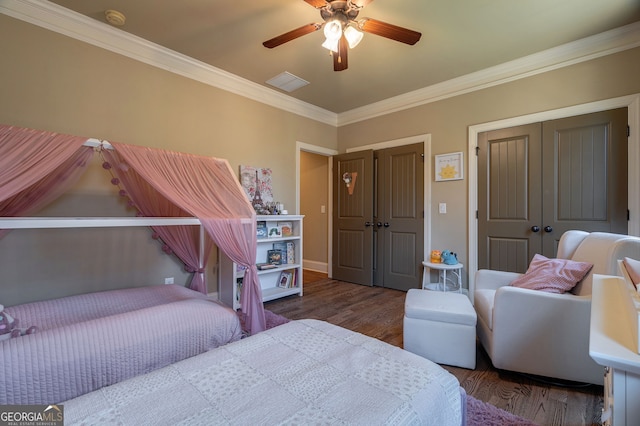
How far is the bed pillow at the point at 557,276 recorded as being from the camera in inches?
71.1

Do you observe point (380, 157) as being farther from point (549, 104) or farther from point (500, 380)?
point (500, 380)

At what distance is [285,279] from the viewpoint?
12.1 ft

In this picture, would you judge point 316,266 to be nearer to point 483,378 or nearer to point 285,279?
point 285,279

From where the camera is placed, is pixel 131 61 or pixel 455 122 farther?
pixel 455 122

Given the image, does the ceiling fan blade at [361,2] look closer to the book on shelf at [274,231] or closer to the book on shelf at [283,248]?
the book on shelf at [274,231]

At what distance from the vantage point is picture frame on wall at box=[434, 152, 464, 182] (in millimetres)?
3414

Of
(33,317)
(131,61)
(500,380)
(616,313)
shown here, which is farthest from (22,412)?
(131,61)

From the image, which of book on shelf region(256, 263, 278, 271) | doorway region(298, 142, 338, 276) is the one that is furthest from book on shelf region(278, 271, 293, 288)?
doorway region(298, 142, 338, 276)

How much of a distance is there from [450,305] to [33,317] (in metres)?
2.87

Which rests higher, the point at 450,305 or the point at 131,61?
the point at 131,61

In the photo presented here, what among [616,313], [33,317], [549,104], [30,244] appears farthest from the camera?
[549,104]

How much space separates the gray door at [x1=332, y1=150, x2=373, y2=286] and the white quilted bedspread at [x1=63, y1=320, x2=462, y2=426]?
120 inches

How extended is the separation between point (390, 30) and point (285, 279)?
2.97m

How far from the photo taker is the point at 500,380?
1795 millimetres
